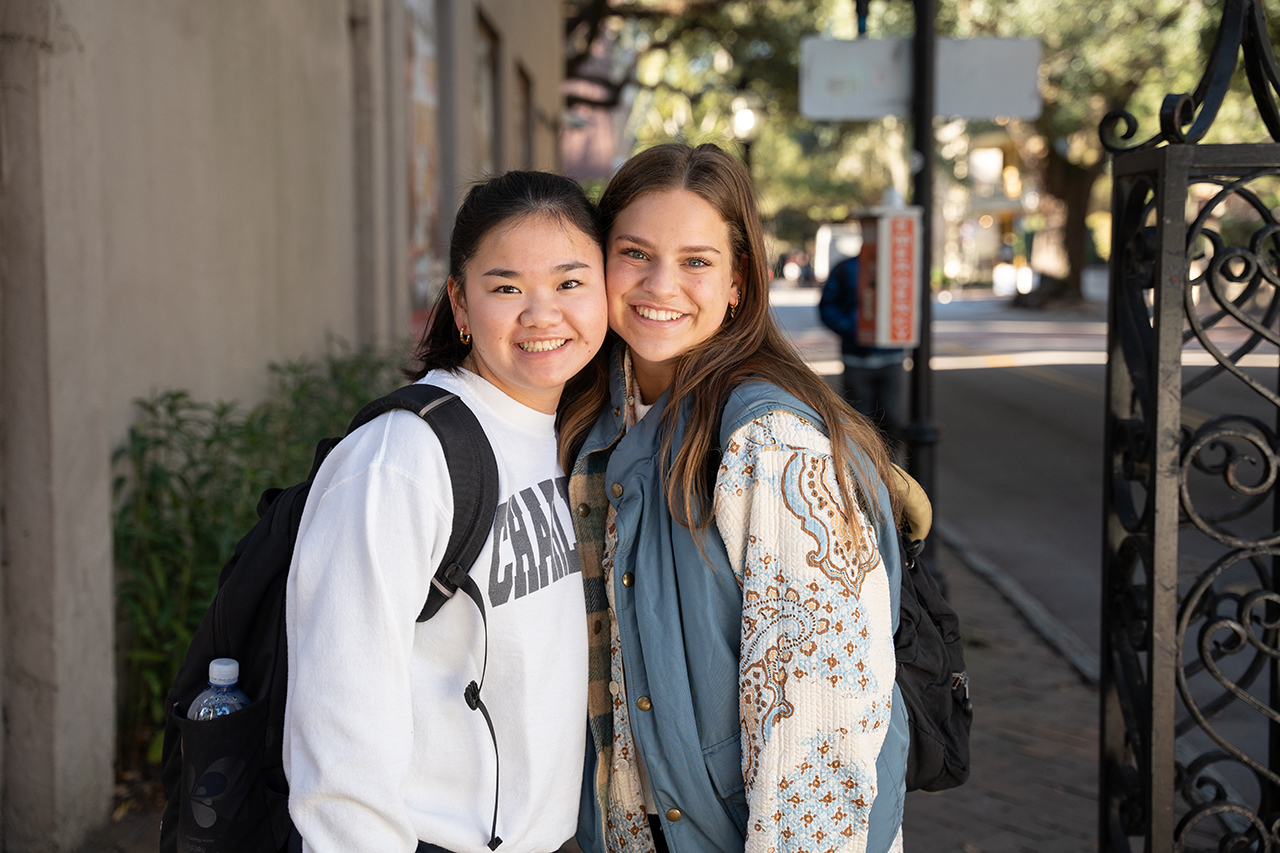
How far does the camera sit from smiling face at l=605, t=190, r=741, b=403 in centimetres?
194

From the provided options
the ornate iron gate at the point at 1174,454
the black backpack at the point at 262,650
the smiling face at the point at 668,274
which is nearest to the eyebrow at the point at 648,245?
the smiling face at the point at 668,274

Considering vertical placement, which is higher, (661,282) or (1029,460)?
(661,282)

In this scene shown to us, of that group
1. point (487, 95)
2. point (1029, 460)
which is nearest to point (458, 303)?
point (1029, 460)

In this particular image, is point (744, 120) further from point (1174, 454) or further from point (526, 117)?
point (1174, 454)

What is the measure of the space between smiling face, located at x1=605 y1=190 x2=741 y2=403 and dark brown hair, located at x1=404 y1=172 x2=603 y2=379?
8 centimetres

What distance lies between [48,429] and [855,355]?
594 cm

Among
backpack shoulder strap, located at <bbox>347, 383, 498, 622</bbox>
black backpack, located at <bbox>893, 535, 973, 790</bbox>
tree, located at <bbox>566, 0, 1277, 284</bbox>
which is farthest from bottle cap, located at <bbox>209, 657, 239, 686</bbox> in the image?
tree, located at <bbox>566, 0, 1277, 284</bbox>

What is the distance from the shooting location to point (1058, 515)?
830 cm

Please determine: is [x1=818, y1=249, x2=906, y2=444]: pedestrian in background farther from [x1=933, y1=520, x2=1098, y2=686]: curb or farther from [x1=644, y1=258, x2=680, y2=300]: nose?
[x1=644, y1=258, x2=680, y2=300]: nose

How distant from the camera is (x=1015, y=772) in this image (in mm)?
4027

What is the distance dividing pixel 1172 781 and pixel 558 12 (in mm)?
17743

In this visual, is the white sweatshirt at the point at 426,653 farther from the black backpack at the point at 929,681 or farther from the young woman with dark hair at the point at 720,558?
Answer: the black backpack at the point at 929,681

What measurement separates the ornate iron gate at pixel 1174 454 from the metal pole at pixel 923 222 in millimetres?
2518

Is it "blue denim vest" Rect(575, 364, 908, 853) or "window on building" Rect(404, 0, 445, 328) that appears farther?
"window on building" Rect(404, 0, 445, 328)
